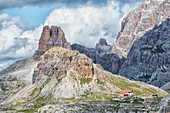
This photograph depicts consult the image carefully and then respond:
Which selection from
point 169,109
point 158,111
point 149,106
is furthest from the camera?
point 149,106

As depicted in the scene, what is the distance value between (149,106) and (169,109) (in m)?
41.9

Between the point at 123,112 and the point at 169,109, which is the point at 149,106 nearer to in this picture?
the point at 123,112

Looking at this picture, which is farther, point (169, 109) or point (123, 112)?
point (123, 112)

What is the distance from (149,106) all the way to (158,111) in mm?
20279

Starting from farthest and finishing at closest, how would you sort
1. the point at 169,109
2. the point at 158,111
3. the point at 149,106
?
the point at 149,106 < the point at 158,111 < the point at 169,109

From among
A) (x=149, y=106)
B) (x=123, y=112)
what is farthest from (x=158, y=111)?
(x=123, y=112)

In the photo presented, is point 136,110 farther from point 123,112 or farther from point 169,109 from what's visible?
point 169,109

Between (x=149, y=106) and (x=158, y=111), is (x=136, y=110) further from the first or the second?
(x=158, y=111)

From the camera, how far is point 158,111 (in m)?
167

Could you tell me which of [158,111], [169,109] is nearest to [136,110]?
[158,111]

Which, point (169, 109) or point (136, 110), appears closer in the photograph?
point (169, 109)

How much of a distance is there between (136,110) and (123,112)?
11164 millimetres

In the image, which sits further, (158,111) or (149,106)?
(149,106)

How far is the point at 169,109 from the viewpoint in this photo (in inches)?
5758
